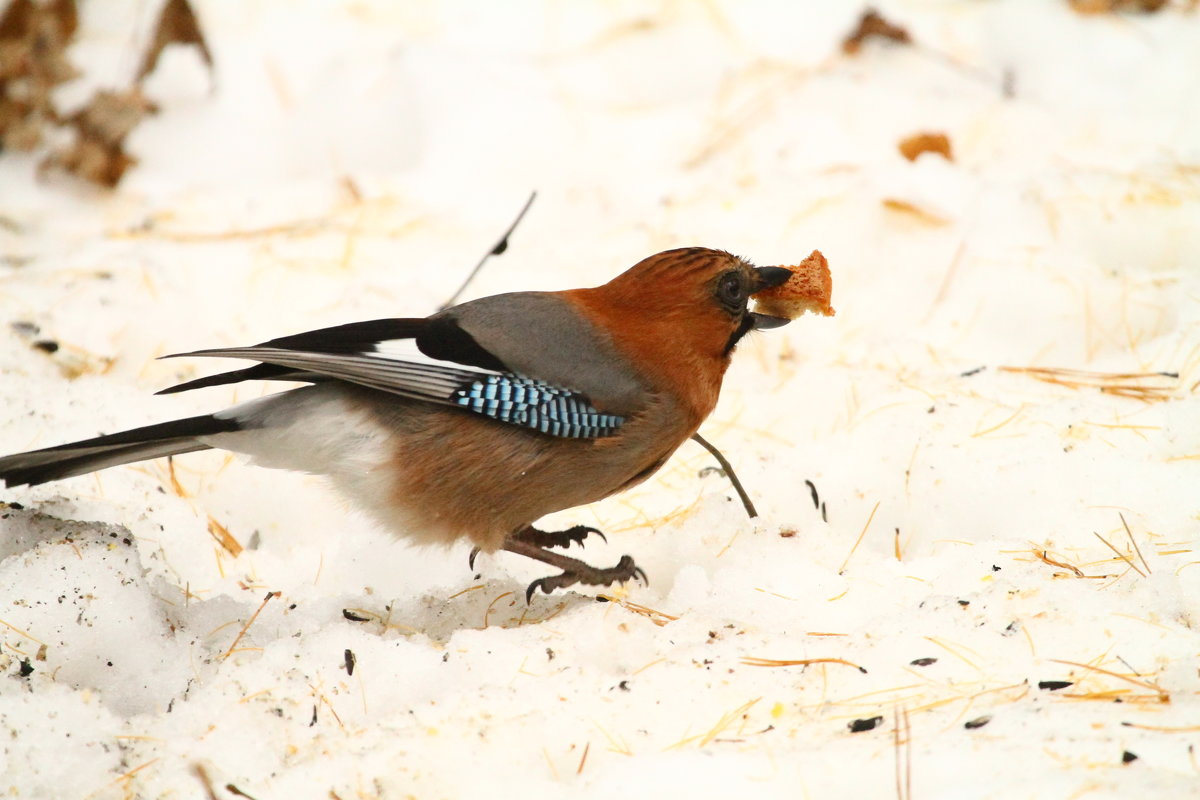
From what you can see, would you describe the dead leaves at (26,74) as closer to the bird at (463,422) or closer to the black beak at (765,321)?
the bird at (463,422)

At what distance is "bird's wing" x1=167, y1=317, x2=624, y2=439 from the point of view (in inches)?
143

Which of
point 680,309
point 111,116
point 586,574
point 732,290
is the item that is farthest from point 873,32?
point 586,574

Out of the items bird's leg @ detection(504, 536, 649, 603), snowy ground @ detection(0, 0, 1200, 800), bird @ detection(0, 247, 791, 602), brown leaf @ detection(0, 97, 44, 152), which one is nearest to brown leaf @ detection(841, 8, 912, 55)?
snowy ground @ detection(0, 0, 1200, 800)

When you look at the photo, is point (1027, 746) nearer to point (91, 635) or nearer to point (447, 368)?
point (447, 368)

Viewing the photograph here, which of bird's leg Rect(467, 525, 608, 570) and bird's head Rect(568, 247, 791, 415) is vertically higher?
bird's head Rect(568, 247, 791, 415)

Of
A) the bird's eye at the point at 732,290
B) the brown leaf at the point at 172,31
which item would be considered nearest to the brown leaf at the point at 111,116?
the brown leaf at the point at 172,31

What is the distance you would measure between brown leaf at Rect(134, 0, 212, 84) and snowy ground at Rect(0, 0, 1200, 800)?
20cm

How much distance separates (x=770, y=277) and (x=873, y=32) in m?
3.31

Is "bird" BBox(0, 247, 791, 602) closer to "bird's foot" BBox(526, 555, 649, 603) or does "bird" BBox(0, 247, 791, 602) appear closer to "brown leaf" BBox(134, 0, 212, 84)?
"bird's foot" BBox(526, 555, 649, 603)

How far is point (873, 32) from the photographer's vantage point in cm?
689

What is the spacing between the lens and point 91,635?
3.22 m

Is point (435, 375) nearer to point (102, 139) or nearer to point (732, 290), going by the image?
point (732, 290)

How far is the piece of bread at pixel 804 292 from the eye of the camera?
4148 mm

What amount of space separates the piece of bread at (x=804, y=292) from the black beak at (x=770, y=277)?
25 mm
